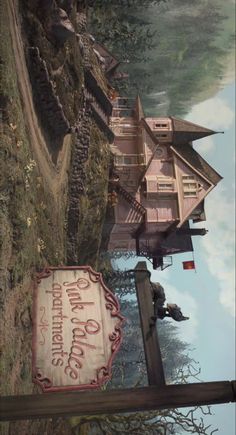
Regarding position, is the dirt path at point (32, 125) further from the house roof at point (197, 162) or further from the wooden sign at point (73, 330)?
the house roof at point (197, 162)

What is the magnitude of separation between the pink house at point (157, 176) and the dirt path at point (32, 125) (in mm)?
12380

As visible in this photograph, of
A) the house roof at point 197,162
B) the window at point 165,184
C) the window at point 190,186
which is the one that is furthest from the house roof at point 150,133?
the window at point 190,186

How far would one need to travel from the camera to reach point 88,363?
781 cm

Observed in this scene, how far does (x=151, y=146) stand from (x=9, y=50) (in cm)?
2148

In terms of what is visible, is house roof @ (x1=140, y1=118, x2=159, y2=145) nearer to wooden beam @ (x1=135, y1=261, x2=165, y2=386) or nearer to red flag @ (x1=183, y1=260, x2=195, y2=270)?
red flag @ (x1=183, y1=260, x2=195, y2=270)

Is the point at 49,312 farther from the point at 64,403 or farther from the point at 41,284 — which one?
the point at 64,403

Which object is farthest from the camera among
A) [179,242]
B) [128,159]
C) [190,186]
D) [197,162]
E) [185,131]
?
[179,242]

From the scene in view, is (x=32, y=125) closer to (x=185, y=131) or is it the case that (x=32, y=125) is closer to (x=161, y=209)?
(x=161, y=209)

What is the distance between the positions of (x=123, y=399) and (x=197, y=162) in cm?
3041

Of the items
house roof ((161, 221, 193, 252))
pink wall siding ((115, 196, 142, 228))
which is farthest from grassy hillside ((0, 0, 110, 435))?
house roof ((161, 221, 193, 252))

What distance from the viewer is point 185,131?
114 ft

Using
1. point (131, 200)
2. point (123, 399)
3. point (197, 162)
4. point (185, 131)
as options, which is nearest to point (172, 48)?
point (185, 131)

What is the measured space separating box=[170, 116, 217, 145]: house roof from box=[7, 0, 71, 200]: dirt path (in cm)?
1659

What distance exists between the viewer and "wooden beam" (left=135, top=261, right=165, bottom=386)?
260 inches
